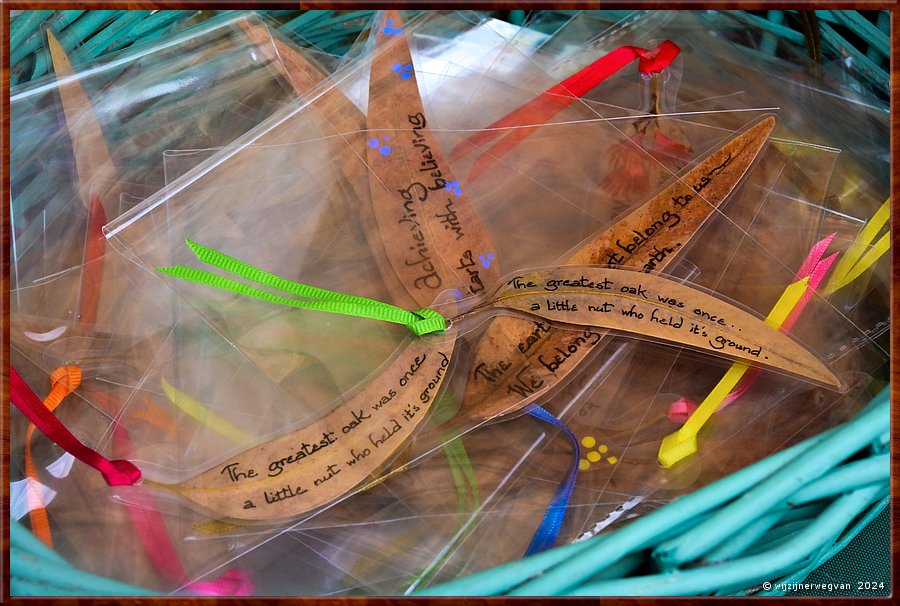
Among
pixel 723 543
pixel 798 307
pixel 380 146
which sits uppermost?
pixel 380 146

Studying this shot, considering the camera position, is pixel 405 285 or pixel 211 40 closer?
pixel 405 285

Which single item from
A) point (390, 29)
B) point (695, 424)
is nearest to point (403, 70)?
point (390, 29)

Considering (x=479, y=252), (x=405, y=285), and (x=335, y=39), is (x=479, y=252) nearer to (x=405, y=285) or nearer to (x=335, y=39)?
(x=405, y=285)

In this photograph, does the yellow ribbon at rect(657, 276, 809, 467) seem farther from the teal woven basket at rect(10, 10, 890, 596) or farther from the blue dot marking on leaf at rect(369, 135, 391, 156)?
the blue dot marking on leaf at rect(369, 135, 391, 156)

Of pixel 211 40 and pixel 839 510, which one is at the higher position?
pixel 211 40

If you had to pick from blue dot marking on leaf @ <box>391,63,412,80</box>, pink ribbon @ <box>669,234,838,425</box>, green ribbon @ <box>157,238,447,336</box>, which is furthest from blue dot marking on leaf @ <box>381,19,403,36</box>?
pink ribbon @ <box>669,234,838,425</box>

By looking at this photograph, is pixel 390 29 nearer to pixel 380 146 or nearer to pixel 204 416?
pixel 380 146

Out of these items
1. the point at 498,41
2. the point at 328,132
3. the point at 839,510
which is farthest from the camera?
the point at 498,41

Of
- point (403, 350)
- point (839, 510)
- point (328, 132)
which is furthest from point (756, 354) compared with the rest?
point (328, 132)
